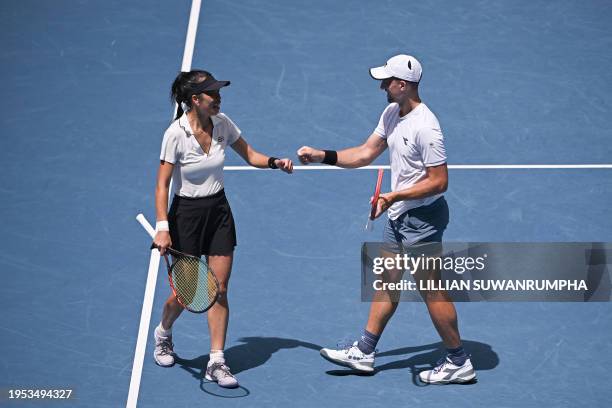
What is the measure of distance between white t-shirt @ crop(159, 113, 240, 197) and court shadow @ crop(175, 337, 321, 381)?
1307 mm

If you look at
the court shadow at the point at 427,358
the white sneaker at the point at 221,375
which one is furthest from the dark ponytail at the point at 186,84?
the court shadow at the point at 427,358

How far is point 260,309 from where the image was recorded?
927cm

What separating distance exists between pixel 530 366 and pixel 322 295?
1791 millimetres

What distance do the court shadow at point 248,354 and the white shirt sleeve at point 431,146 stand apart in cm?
183

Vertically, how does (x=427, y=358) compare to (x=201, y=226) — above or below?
below

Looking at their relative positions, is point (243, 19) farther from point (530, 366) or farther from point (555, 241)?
point (530, 366)

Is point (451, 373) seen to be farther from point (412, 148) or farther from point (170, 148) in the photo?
point (170, 148)

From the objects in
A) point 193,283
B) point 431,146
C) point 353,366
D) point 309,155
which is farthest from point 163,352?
point 431,146

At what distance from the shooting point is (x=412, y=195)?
311 inches

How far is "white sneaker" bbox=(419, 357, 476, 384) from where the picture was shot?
8.35 metres

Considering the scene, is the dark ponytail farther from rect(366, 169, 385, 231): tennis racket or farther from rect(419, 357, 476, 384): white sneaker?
rect(419, 357, 476, 384): white sneaker

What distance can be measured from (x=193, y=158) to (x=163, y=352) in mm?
1522

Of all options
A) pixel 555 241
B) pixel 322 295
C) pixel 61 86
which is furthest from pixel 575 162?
pixel 61 86

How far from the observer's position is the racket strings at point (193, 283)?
318 inches
